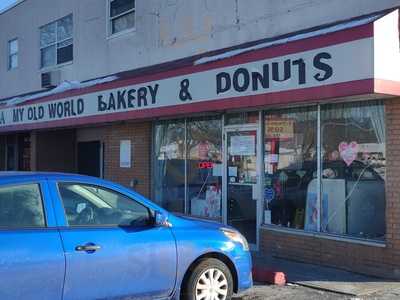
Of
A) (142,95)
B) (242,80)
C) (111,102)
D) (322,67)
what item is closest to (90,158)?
(111,102)

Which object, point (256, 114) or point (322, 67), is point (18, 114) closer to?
point (256, 114)

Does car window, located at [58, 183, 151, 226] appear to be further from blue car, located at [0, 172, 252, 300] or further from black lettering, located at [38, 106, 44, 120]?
black lettering, located at [38, 106, 44, 120]

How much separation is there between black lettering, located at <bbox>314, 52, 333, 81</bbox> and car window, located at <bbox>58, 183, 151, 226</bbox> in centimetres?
315

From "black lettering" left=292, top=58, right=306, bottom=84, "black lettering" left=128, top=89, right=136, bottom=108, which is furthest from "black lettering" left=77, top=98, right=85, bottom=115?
"black lettering" left=292, top=58, right=306, bottom=84

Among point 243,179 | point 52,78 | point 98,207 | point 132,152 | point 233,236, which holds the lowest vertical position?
point 233,236

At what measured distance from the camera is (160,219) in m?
6.08

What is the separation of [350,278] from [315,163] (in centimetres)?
187

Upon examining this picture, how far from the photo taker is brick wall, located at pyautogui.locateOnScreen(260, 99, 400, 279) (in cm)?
810

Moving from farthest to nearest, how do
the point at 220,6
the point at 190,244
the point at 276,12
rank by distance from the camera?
the point at 220,6
the point at 276,12
the point at 190,244

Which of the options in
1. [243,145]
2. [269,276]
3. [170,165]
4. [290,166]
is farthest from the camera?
[170,165]

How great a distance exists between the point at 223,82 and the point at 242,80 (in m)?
0.45

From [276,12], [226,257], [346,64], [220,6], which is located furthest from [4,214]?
[220,6]

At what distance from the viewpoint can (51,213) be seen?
18.2ft

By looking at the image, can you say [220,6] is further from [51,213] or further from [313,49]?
[51,213]
